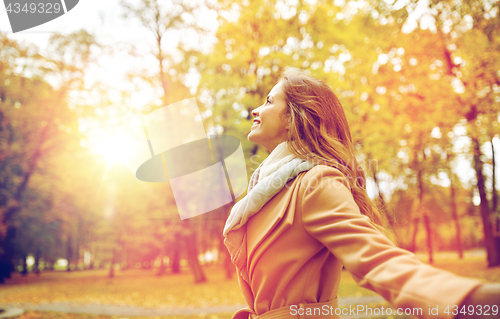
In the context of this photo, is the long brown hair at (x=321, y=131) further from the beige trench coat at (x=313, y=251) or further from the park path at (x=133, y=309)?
the park path at (x=133, y=309)

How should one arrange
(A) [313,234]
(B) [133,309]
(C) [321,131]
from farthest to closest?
1. (B) [133,309]
2. (C) [321,131]
3. (A) [313,234]

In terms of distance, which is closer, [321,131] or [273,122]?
[321,131]

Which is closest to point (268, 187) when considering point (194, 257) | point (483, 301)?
point (483, 301)

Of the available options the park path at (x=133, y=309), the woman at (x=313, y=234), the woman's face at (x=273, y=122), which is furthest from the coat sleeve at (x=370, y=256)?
the park path at (x=133, y=309)

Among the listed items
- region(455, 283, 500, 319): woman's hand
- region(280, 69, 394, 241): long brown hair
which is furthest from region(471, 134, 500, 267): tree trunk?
region(455, 283, 500, 319): woman's hand

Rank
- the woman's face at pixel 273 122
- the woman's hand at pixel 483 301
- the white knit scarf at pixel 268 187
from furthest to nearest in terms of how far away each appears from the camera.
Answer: the woman's face at pixel 273 122 → the white knit scarf at pixel 268 187 → the woman's hand at pixel 483 301

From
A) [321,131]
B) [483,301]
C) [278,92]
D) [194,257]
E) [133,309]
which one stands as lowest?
[133,309]

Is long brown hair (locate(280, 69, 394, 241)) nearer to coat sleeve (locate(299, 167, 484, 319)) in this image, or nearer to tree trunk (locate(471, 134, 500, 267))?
coat sleeve (locate(299, 167, 484, 319))

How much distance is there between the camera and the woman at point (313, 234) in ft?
2.77

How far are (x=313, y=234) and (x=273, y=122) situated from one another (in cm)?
68

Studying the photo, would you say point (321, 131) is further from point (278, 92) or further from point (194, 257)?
point (194, 257)

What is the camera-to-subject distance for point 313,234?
1.21 m

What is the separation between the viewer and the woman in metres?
0.84

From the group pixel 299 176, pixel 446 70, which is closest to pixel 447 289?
pixel 299 176
